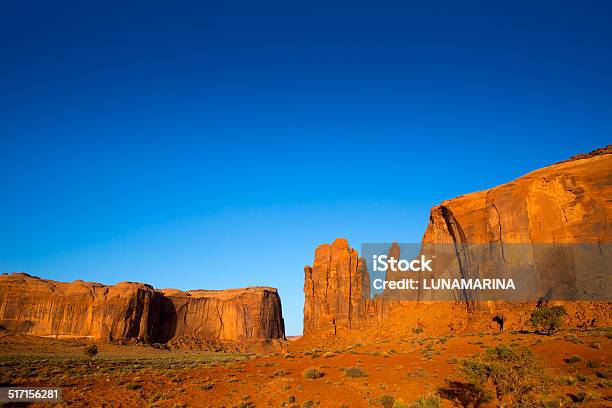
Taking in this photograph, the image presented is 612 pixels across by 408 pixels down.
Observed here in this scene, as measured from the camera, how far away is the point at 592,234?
33.8 m

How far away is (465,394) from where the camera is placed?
17047 mm

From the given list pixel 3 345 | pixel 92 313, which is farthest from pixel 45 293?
pixel 3 345

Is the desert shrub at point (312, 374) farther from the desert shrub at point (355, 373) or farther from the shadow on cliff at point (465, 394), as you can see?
the shadow on cliff at point (465, 394)

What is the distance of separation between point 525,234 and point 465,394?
24880 millimetres

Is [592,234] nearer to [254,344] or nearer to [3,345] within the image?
[3,345]

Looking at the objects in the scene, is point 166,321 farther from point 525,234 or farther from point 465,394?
point 465,394

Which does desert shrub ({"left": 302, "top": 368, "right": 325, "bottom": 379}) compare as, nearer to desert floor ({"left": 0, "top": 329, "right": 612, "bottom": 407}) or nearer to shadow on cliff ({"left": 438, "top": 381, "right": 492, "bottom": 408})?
desert floor ({"left": 0, "top": 329, "right": 612, "bottom": 407})

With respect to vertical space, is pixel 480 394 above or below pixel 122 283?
below

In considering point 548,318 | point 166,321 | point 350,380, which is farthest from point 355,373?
point 166,321

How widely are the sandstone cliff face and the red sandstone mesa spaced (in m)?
71.8

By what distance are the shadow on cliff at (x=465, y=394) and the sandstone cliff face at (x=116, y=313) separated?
94.1 metres

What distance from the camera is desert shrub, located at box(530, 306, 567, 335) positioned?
98.6 ft

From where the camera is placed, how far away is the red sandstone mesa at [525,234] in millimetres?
33531

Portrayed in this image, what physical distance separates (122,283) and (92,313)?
33.8 ft
